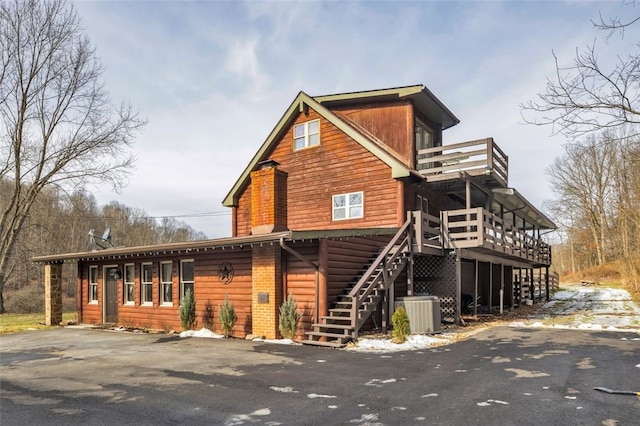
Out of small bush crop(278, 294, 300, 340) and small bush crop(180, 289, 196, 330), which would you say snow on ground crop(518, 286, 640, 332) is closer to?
small bush crop(278, 294, 300, 340)

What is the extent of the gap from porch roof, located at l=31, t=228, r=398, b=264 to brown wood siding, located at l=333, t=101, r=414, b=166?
4764mm

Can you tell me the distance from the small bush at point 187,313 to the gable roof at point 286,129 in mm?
7634

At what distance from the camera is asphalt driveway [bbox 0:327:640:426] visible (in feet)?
20.3

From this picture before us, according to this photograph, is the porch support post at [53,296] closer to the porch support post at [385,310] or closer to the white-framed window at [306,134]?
the white-framed window at [306,134]

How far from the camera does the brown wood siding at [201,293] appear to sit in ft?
50.1

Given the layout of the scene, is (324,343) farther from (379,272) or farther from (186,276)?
(186,276)

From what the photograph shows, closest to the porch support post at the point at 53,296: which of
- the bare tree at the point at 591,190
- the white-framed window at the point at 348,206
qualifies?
the white-framed window at the point at 348,206

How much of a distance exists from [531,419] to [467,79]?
9.45 meters

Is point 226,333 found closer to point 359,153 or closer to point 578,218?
point 359,153

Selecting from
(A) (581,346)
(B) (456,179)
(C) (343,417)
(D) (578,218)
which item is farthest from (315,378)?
(D) (578,218)

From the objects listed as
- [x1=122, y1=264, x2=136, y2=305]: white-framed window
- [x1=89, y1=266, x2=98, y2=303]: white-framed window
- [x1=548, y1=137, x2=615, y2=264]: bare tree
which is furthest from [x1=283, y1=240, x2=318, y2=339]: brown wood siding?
[x1=548, y1=137, x2=615, y2=264]: bare tree

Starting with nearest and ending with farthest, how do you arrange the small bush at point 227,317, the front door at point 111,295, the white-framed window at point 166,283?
the small bush at point 227,317, the white-framed window at point 166,283, the front door at point 111,295

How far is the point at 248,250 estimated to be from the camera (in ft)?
49.8

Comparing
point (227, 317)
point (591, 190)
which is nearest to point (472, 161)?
point (227, 317)
